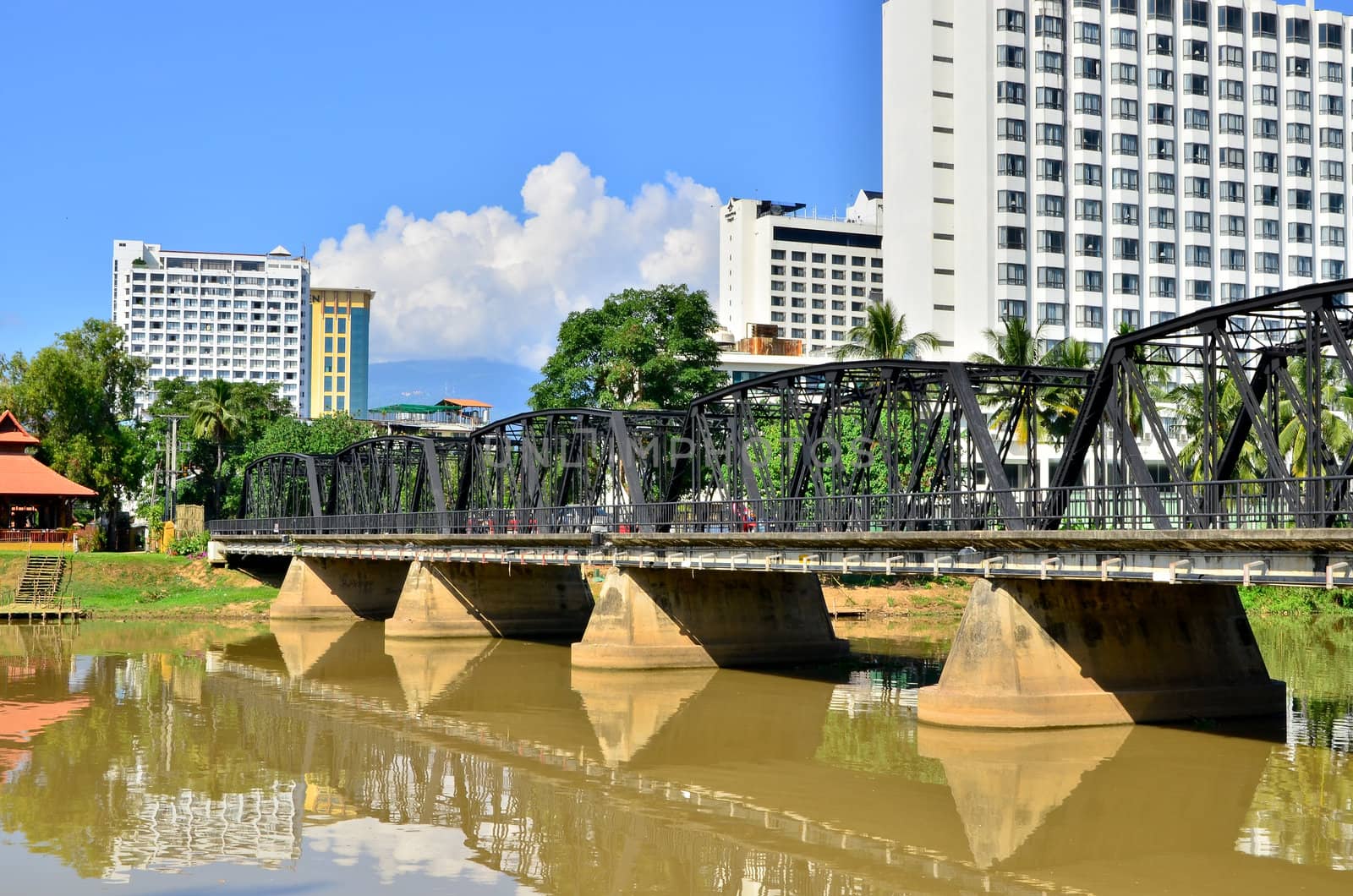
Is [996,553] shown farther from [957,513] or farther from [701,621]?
[701,621]

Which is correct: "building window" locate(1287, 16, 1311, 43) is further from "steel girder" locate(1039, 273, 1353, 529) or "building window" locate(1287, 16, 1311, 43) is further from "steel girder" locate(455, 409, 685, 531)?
"steel girder" locate(1039, 273, 1353, 529)

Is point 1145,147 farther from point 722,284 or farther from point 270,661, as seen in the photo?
point 722,284

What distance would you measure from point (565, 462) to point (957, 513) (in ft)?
74.6

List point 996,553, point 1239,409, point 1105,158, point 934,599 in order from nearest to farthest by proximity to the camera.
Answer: point 1239,409 < point 996,553 < point 934,599 < point 1105,158

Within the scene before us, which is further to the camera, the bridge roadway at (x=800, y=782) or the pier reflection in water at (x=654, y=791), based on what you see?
the bridge roadway at (x=800, y=782)

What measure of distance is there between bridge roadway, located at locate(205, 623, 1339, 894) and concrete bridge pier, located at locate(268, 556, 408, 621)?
28689mm

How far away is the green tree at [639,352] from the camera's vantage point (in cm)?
8375

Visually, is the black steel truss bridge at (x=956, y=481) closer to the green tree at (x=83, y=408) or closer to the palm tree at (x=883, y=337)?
the palm tree at (x=883, y=337)

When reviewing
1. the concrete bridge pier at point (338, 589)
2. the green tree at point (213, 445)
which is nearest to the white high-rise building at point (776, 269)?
the green tree at point (213, 445)

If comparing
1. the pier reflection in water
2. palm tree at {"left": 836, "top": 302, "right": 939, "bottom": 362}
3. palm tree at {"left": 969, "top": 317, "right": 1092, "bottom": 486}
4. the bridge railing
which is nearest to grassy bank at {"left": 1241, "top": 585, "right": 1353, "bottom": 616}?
the bridge railing

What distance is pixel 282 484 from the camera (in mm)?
90062

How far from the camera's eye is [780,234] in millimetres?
195750

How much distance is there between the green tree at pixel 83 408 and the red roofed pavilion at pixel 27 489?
8.44ft

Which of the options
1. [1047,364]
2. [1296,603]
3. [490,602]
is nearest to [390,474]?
[490,602]
